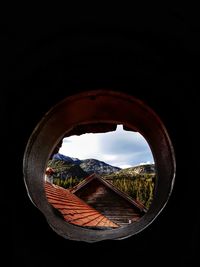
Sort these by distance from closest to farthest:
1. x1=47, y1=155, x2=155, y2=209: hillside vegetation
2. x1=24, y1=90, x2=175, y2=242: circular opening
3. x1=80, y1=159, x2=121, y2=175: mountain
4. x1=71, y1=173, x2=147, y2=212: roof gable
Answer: x1=24, y1=90, x2=175, y2=242: circular opening, x1=71, y1=173, x2=147, y2=212: roof gable, x1=47, y1=155, x2=155, y2=209: hillside vegetation, x1=80, y1=159, x2=121, y2=175: mountain

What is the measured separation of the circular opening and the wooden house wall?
13.3 m

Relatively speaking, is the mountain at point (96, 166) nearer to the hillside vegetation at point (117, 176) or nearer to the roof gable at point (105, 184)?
the hillside vegetation at point (117, 176)

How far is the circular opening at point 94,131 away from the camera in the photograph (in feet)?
3.49

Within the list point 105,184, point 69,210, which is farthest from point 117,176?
point 69,210

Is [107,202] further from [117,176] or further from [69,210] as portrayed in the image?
[117,176]

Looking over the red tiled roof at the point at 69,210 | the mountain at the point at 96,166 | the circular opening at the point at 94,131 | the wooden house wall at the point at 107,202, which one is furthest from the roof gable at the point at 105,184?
the mountain at the point at 96,166

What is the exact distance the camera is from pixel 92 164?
11594 centimetres

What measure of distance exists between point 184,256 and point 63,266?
0.37 m

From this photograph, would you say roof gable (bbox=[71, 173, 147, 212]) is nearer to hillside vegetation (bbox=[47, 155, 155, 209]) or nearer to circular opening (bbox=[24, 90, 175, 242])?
hillside vegetation (bbox=[47, 155, 155, 209])

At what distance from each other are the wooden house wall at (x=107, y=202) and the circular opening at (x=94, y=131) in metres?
13.3

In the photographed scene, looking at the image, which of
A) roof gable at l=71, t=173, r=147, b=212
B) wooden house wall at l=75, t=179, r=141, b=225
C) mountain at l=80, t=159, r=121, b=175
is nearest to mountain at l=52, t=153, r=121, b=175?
mountain at l=80, t=159, r=121, b=175

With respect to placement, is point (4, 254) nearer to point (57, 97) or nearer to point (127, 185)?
point (57, 97)

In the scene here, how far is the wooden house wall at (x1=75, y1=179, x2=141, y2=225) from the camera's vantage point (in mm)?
14906

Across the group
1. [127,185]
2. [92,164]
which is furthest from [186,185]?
[92,164]
